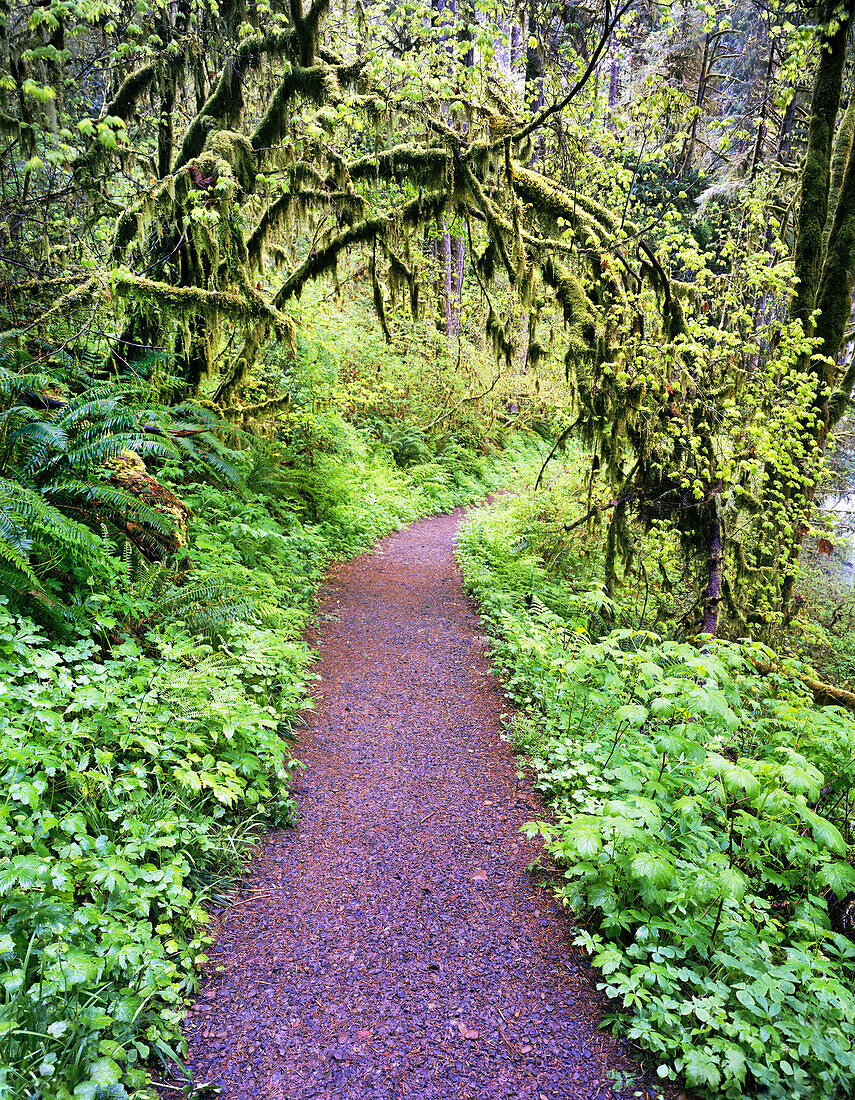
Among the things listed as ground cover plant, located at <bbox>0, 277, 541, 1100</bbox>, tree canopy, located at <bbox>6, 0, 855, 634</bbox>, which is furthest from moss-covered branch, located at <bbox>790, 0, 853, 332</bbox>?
ground cover plant, located at <bbox>0, 277, 541, 1100</bbox>

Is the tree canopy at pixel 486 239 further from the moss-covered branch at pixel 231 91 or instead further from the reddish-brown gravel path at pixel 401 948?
the reddish-brown gravel path at pixel 401 948

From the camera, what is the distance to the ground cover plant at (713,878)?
8.61ft

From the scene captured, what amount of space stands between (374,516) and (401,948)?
30.3ft

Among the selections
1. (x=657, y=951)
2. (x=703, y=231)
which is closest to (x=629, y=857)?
(x=657, y=951)

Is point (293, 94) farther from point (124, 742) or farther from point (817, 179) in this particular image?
point (124, 742)

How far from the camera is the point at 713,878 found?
3.13 meters

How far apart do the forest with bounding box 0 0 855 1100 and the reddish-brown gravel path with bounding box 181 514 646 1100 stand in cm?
24

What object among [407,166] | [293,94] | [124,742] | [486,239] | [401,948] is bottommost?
[401,948]

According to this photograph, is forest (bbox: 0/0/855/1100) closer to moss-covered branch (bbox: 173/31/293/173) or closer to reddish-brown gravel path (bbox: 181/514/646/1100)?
moss-covered branch (bbox: 173/31/293/173)

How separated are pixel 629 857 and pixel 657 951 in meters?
0.45

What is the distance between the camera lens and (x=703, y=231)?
18.3m

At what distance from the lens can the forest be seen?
9.27ft

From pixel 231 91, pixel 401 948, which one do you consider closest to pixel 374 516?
pixel 231 91

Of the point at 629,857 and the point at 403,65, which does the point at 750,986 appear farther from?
the point at 403,65
